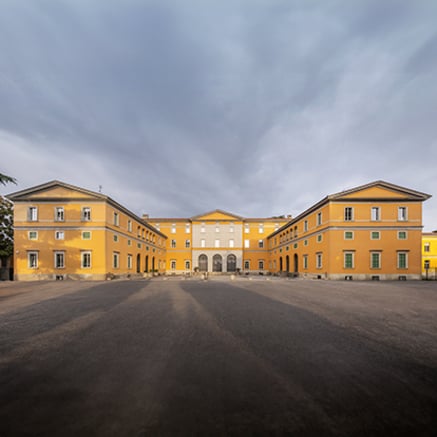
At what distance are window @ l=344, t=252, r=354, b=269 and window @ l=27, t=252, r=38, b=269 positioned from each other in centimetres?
3712

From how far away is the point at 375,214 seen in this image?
91.7 feet

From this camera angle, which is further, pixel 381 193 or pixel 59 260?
pixel 381 193

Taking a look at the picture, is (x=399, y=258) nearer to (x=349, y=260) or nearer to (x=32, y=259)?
(x=349, y=260)

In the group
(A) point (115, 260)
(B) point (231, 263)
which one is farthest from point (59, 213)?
(B) point (231, 263)

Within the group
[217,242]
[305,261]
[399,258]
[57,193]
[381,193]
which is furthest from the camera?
[217,242]

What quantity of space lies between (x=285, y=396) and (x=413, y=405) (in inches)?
66.1

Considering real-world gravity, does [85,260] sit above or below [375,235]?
below

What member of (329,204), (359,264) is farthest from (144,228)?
(359,264)

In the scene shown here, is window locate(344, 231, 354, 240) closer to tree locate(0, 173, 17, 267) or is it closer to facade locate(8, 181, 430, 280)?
facade locate(8, 181, 430, 280)

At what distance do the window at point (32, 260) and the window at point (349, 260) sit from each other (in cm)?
3712

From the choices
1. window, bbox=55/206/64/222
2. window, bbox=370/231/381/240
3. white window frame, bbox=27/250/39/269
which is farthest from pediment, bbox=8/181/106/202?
window, bbox=370/231/381/240

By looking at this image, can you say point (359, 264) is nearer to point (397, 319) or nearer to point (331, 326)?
point (397, 319)

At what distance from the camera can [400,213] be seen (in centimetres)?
2789

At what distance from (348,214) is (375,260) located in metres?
6.41
